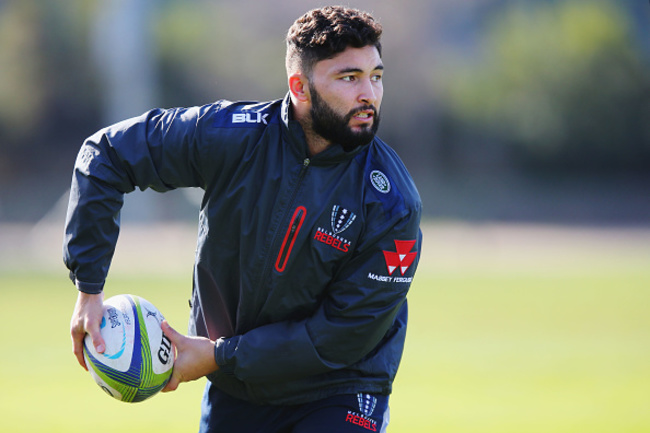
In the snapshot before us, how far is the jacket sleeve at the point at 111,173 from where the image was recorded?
389cm

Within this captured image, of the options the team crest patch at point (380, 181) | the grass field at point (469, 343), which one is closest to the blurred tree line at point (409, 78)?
the grass field at point (469, 343)

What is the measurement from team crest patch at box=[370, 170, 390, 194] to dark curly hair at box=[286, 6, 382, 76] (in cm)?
55

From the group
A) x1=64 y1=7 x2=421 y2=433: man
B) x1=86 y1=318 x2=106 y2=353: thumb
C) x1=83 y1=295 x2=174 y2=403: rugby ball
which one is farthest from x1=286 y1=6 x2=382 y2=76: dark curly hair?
x1=86 y1=318 x2=106 y2=353: thumb

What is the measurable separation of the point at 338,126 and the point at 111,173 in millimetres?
1039

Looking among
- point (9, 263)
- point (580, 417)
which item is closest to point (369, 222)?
point (580, 417)

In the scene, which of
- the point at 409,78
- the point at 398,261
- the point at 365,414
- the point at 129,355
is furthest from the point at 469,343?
the point at 409,78

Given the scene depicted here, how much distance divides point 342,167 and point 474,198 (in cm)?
2860

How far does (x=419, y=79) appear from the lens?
3612 centimetres

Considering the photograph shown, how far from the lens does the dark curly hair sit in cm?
388

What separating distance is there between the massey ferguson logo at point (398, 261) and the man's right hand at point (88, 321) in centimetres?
124

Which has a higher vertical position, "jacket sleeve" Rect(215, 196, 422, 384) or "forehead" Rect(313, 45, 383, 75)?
"forehead" Rect(313, 45, 383, 75)

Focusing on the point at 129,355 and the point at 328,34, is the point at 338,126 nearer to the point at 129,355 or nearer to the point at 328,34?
the point at 328,34

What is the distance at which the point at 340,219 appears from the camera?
13.0 ft

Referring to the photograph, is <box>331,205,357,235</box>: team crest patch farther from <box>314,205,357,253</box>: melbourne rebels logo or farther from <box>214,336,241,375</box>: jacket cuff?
<box>214,336,241,375</box>: jacket cuff
